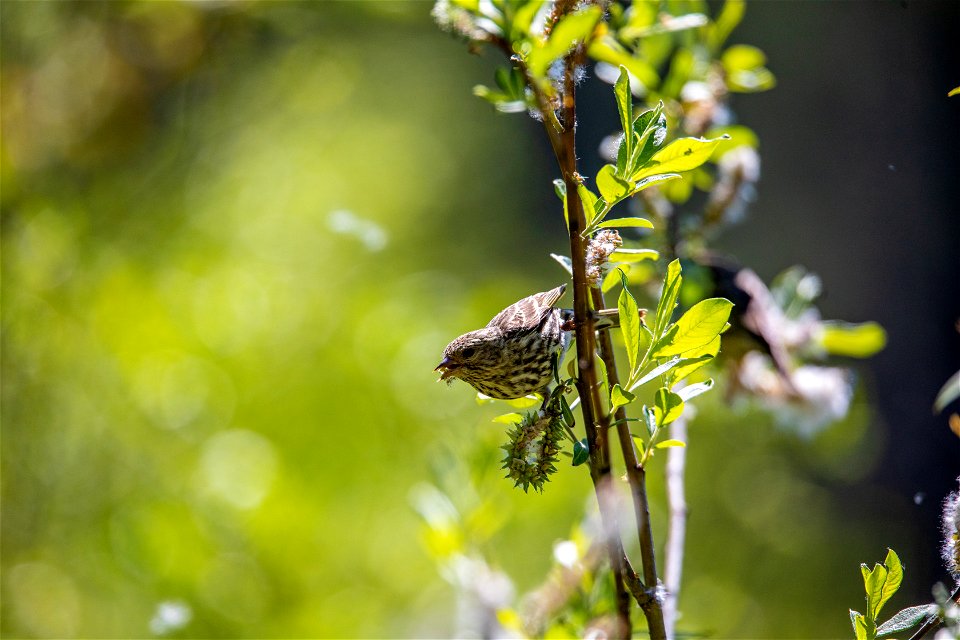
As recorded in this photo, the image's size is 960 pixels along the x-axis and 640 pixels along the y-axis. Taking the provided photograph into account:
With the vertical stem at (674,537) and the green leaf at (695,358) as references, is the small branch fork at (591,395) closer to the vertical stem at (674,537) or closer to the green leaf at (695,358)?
the green leaf at (695,358)

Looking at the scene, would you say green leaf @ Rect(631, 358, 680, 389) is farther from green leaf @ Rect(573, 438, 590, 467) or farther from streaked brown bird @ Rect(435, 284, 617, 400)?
streaked brown bird @ Rect(435, 284, 617, 400)

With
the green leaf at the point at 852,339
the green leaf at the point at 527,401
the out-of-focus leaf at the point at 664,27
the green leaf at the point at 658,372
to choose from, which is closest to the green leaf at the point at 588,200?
the green leaf at the point at 658,372

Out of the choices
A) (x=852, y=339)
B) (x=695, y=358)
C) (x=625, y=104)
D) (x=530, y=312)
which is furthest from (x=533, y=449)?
(x=852, y=339)

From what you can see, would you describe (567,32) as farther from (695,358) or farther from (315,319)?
(315,319)

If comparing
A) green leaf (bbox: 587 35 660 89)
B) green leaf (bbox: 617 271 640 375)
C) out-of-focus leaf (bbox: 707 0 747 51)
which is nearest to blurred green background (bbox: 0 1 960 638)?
out-of-focus leaf (bbox: 707 0 747 51)

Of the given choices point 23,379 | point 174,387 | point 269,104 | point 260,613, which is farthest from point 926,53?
point 269,104

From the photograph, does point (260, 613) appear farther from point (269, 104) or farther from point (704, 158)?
point (269, 104)
